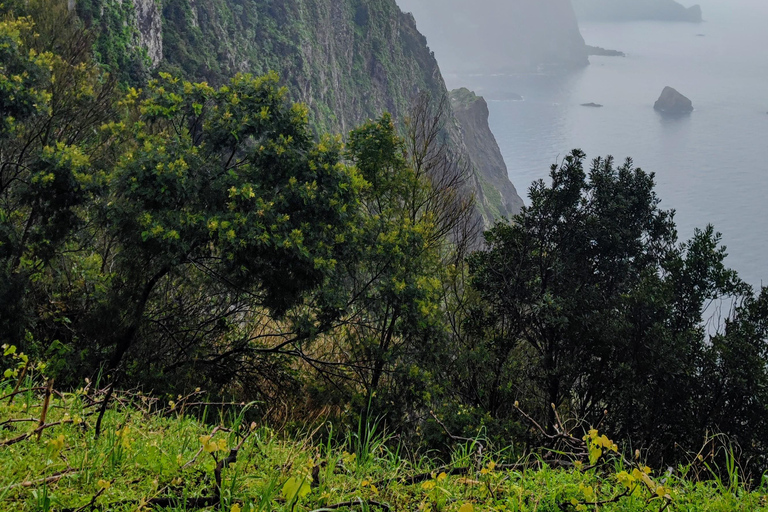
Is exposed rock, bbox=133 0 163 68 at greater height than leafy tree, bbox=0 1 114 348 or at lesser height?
greater

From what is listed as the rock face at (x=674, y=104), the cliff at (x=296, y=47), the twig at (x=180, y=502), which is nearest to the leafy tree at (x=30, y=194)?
the cliff at (x=296, y=47)

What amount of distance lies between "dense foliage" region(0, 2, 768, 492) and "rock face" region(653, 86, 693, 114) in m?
153

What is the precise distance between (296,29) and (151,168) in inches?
3151

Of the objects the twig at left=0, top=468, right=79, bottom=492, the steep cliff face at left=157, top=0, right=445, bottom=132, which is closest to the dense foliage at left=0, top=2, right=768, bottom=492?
the twig at left=0, top=468, right=79, bottom=492

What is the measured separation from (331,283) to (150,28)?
43359mm

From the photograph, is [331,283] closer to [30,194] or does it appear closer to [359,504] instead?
[30,194]

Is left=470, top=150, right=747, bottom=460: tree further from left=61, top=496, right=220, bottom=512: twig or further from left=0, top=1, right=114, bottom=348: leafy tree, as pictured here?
left=61, top=496, right=220, bottom=512: twig

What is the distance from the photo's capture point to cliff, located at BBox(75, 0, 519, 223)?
37.8 m

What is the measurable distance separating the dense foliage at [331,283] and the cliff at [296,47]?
2.87 m

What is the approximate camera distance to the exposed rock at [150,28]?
133ft

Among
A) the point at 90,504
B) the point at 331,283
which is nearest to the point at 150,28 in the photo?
the point at 331,283

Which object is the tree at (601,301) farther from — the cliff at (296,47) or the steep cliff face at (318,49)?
the steep cliff face at (318,49)

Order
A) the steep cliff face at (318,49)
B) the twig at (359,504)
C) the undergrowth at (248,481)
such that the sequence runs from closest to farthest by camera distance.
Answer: the undergrowth at (248,481), the twig at (359,504), the steep cliff face at (318,49)

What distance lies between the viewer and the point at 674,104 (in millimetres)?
141250
